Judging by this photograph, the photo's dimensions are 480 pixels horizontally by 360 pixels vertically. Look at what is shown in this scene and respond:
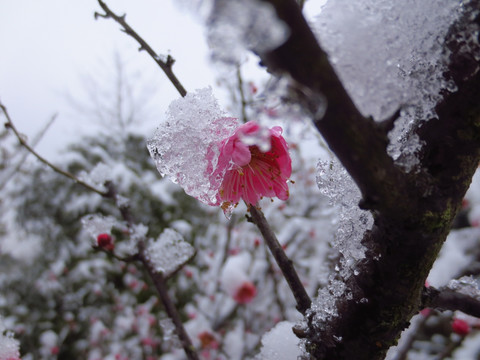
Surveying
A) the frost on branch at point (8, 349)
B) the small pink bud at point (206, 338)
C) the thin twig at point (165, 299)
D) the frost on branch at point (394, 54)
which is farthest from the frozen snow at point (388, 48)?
the small pink bud at point (206, 338)

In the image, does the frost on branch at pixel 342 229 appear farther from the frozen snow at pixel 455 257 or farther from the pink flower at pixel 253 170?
the frozen snow at pixel 455 257

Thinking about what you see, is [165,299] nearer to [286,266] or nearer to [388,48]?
[286,266]

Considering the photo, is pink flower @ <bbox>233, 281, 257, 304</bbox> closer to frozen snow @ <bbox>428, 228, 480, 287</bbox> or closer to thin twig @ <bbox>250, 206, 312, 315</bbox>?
frozen snow @ <bbox>428, 228, 480, 287</bbox>

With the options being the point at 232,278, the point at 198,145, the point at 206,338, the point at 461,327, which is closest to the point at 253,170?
the point at 198,145

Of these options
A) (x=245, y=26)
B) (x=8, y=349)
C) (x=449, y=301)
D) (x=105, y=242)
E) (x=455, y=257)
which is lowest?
(x=449, y=301)

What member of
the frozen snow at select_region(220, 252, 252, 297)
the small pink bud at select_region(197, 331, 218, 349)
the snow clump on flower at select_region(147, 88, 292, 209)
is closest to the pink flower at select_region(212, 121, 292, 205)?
the snow clump on flower at select_region(147, 88, 292, 209)

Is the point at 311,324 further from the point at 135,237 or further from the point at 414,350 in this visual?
the point at 414,350

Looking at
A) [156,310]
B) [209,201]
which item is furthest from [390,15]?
[156,310]
